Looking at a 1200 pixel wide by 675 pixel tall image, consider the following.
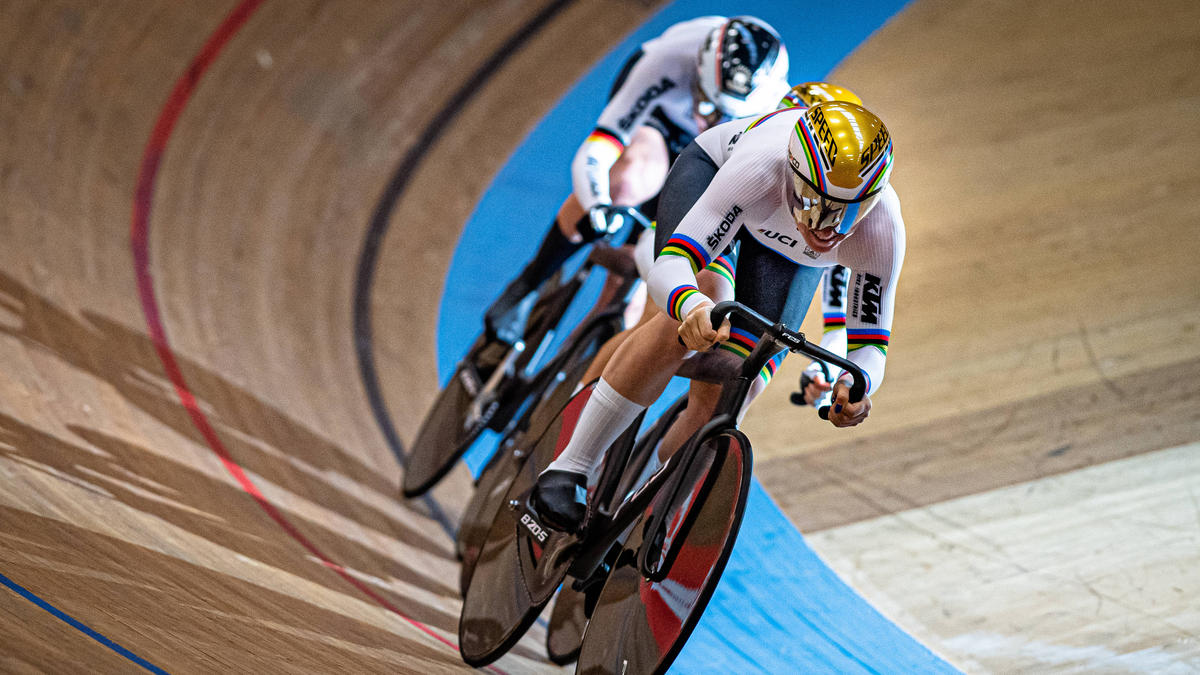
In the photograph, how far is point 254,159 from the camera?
5.52 m

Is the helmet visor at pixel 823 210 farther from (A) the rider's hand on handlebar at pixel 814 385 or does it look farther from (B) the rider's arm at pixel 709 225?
(A) the rider's hand on handlebar at pixel 814 385

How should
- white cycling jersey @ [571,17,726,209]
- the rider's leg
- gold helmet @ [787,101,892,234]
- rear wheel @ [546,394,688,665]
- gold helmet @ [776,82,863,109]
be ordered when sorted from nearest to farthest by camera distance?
1. gold helmet @ [787,101,892,234]
2. gold helmet @ [776,82,863,109]
3. rear wheel @ [546,394,688,665]
4. white cycling jersey @ [571,17,726,209]
5. the rider's leg

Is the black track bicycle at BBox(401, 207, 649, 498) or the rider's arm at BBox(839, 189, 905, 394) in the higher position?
the rider's arm at BBox(839, 189, 905, 394)

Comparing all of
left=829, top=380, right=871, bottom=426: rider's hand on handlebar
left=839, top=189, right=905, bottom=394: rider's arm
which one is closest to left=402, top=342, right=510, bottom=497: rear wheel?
left=839, top=189, right=905, bottom=394: rider's arm

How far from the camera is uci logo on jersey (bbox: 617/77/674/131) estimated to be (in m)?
3.63

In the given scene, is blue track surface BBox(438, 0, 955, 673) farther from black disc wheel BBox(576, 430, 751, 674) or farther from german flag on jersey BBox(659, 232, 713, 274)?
german flag on jersey BBox(659, 232, 713, 274)

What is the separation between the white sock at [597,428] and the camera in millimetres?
2529

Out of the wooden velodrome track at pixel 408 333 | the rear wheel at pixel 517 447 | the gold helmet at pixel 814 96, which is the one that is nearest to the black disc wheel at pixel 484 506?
the rear wheel at pixel 517 447

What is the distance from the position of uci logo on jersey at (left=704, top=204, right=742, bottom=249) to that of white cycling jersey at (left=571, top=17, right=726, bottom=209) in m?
1.13

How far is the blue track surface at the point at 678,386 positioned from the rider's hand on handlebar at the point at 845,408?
122 centimetres

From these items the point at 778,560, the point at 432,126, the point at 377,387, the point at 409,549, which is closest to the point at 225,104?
the point at 432,126

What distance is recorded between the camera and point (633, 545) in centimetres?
241

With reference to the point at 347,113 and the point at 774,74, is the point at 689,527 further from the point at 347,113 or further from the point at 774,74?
the point at 347,113

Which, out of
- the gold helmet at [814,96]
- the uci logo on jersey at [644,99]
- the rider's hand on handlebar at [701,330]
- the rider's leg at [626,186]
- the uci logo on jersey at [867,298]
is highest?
the uci logo on jersey at [644,99]
